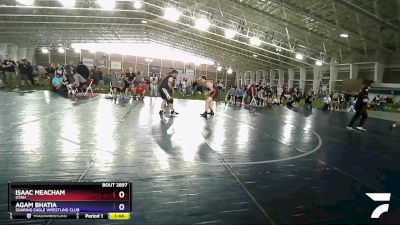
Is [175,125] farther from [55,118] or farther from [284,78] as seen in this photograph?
[284,78]

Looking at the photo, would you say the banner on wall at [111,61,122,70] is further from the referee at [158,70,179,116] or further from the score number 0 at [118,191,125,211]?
the score number 0 at [118,191,125,211]

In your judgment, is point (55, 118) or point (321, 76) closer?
point (55, 118)

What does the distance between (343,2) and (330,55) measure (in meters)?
14.5

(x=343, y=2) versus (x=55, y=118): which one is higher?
(x=343, y=2)

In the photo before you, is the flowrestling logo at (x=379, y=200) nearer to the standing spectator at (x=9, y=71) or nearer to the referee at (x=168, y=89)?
the referee at (x=168, y=89)

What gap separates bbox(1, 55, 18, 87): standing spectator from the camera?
767 inches

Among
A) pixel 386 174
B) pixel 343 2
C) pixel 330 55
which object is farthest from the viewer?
pixel 330 55

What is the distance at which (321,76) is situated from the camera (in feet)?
120

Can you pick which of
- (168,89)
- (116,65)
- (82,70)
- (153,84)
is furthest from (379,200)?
(116,65)

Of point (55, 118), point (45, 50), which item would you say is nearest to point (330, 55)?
point (55, 118)

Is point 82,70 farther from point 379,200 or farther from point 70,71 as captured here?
point 379,200
